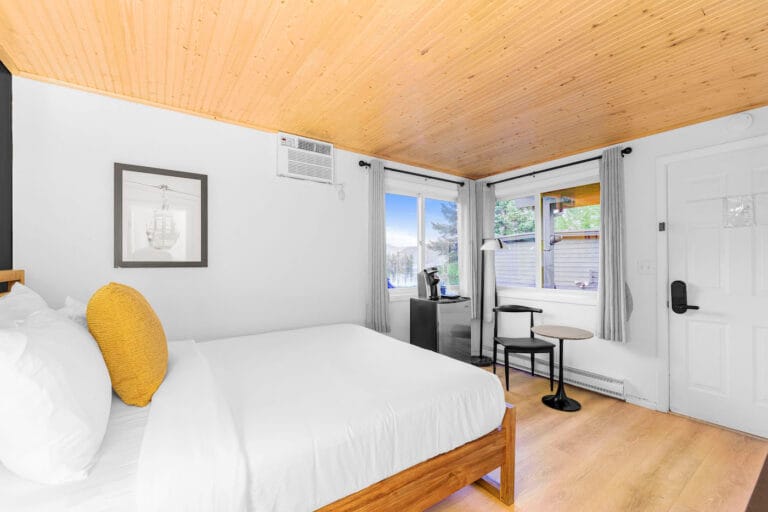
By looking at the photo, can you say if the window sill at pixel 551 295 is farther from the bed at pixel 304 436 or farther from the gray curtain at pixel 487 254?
the bed at pixel 304 436

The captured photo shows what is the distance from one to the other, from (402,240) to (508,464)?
2.58 m

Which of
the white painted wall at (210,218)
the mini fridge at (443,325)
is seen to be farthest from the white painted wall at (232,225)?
the mini fridge at (443,325)

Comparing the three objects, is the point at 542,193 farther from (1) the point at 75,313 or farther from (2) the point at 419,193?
(1) the point at 75,313

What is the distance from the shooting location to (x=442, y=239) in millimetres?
4207

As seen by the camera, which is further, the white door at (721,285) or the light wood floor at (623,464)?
the white door at (721,285)

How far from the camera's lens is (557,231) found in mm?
3672

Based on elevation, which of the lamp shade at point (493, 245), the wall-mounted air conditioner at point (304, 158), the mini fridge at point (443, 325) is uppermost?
the wall-mounted air conditioner at point (304, 158)

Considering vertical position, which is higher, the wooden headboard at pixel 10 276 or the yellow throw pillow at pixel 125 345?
the wooden headboard at pixel 10 276

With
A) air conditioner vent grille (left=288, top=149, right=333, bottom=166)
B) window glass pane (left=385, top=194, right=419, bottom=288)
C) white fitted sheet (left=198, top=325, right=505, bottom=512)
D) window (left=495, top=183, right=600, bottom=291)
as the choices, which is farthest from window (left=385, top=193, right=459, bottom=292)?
white fitted sheet (left=198, top=325, right=505, bottom=512)

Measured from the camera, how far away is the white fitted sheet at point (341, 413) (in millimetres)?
1109

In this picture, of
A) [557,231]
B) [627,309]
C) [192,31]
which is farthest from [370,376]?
[557,231]

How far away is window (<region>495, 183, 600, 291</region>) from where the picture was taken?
11.1 feet

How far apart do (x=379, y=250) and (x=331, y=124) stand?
1.28m

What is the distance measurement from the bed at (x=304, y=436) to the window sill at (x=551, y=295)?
2.18 meters
